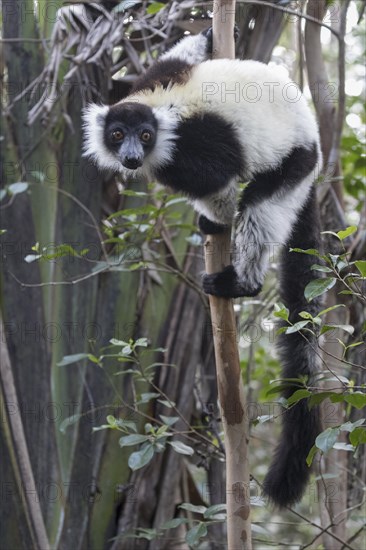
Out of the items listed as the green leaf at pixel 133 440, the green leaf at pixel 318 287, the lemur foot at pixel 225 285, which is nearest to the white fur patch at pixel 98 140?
the lemur foot at pixel 225 285

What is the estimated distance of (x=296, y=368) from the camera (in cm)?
378

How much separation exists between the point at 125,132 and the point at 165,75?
0.35 m

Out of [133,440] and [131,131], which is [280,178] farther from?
[133,440]

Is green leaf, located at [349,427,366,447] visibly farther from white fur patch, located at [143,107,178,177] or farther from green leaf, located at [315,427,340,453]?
white fur patch, located at [143,107,178,177]

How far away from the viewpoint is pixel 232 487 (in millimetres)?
3121

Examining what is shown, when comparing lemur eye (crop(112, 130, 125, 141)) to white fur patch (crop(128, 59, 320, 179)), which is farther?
lemur eye (crop(112, 130, 125, 141))

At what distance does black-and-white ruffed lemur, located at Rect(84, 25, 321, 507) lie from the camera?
12.0ft

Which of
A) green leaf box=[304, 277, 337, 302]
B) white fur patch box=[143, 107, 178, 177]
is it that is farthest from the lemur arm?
green leaf box=[304, 277, 337, 302]

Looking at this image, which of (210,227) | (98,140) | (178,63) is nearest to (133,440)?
(210,227)

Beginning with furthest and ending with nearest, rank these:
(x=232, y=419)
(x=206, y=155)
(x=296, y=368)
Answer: (x=296, y=368), (x=206, y=155), (x=232, y=419)

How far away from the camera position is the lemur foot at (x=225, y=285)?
3.46 m

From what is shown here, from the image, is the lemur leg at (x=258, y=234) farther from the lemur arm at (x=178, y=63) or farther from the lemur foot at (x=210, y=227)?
the lemur arm at (x=178, y=63)

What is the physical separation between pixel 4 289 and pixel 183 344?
3.68 ft

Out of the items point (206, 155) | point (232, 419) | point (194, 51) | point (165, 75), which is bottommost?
point (232, 419)
